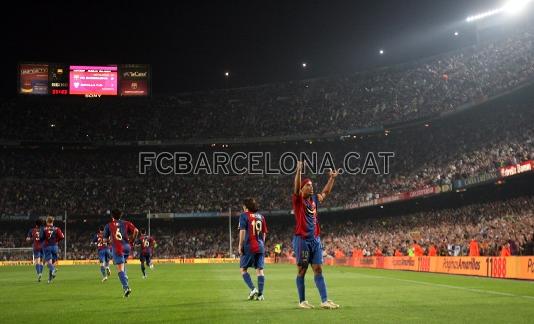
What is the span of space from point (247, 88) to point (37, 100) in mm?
26949

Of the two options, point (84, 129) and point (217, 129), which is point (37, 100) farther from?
point (217, 129)

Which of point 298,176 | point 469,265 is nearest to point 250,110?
point 469,265

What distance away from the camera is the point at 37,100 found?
81.4m

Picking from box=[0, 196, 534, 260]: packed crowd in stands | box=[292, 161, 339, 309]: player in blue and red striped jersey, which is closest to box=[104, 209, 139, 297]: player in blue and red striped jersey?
box=[292, 161, 339, 309]: player in blue and red striped jersey

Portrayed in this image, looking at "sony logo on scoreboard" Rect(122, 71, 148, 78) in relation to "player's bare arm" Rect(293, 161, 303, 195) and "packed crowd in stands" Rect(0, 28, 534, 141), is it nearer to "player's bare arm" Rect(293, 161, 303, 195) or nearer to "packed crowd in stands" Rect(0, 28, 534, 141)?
"packed crowd in stands" Rect(0, 28, 534, 141)

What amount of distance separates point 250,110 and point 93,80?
21145mm

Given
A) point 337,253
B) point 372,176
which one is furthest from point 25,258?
point 372,176

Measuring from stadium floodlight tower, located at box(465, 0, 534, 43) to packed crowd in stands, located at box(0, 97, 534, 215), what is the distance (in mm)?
10654

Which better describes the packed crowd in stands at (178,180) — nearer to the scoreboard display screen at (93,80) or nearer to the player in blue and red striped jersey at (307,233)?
the scoreboard display screen at (93,80)

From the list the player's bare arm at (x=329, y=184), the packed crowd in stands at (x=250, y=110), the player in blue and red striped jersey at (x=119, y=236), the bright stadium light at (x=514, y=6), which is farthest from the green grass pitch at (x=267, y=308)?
the packed crowd in stands at (x=250, y=110)

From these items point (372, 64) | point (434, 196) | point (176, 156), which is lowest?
point (434, 196)

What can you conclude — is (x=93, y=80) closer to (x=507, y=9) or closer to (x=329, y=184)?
(x=507, y=9)

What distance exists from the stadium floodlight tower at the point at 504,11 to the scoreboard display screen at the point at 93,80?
3718 cm

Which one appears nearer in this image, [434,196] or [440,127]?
[434,196]
